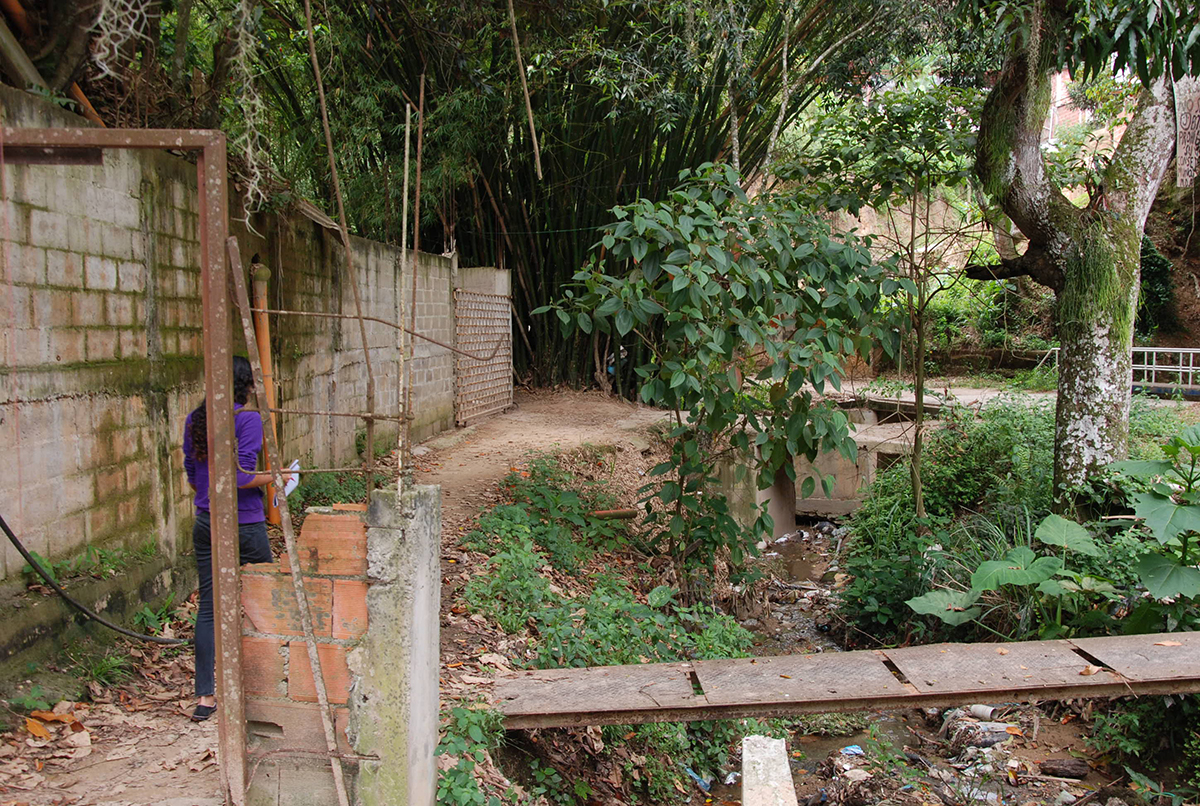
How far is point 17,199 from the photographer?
3.42m

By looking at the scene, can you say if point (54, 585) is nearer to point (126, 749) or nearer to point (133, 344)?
point (126, 749)

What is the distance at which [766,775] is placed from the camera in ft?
10.0

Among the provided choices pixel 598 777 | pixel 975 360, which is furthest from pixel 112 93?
pixel 975 360

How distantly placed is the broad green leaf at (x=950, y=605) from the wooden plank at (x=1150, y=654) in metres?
0.95

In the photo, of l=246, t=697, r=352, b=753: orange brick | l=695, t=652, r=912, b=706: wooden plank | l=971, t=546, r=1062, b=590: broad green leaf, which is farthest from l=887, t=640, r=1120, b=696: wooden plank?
l=246, t=697, r=352, b=753: orange brick

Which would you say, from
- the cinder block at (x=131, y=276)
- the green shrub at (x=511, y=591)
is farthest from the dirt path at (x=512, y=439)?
the cinder block at (x=131, y=276)

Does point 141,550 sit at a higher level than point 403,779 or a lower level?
higher

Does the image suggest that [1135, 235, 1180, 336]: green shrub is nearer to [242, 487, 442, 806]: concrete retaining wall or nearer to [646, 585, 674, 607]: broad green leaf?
[646, 585, 674, 607]: broad green leaf

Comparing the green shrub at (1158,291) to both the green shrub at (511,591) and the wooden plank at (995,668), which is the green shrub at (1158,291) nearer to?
the wooden plank at (995,668)

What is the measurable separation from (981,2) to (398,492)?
197 inches

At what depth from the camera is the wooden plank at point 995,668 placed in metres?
3.96

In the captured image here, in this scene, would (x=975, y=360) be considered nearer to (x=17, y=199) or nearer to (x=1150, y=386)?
(x=1150, y=386)

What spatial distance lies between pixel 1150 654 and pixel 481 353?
8.34 m

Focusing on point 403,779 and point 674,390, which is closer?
point 403,779
